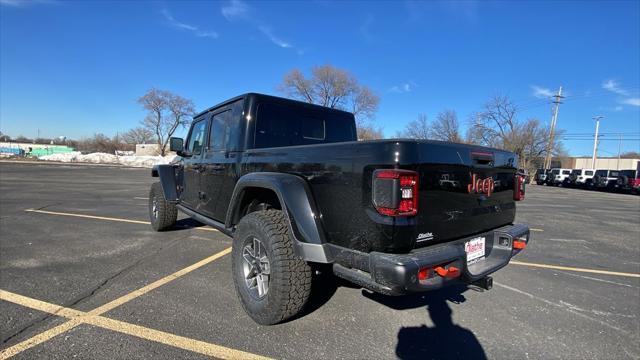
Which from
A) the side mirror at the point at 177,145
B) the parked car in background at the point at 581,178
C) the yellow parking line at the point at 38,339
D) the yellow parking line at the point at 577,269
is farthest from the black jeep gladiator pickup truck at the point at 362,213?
the parked car in background at the point at 581,178

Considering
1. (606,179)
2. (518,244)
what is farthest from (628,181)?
(518,244)

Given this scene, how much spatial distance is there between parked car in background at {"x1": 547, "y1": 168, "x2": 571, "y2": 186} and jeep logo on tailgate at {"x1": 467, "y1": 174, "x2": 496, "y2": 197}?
131ft

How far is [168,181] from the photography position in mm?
5551

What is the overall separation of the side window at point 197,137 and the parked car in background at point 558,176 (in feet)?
132

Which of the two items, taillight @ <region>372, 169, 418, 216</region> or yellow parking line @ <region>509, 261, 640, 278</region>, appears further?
yellow parking line @ <region>509, 261, 640, 278</region>

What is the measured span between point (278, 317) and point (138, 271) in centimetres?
228

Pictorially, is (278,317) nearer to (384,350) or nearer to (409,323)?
(384,350)

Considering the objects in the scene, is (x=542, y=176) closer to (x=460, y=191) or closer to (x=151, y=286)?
(x=460, y=191)

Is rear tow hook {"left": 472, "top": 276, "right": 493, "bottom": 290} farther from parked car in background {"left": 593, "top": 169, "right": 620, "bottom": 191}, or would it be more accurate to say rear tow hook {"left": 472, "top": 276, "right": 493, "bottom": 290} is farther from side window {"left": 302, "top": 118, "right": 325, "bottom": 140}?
parked car in background {"left": 593, "top": 169, "right": 620, "bottom": 191}

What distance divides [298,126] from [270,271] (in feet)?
6.62

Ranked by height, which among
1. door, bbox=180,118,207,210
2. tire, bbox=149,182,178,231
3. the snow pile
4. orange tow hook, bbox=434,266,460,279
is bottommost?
the snow pile

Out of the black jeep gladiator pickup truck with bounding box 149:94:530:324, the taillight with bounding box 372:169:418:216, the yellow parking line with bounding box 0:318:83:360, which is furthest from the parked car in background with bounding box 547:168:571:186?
→ the yellow parking line with bounding box 0:318:83:360

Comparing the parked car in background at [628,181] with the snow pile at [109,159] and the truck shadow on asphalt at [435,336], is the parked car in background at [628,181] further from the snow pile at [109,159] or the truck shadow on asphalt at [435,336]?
the snow pile at [109,159]

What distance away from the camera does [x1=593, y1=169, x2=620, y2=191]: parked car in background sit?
28.8 m
